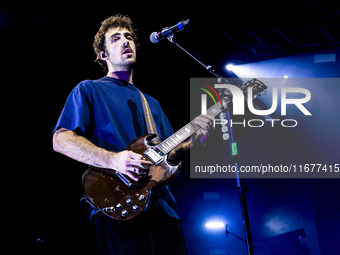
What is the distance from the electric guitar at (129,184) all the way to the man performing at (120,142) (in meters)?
0.07

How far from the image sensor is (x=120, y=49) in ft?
9.71

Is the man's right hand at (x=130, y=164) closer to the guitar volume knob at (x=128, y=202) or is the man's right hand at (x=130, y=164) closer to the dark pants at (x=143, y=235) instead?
the guitar volume knob at (x=128, y=202)

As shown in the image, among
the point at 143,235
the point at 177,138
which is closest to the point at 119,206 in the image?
the point at 143,235

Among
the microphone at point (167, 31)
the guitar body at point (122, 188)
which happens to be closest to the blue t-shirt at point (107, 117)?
the guitar body at point (122, 188)

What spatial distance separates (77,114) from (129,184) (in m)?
0.64

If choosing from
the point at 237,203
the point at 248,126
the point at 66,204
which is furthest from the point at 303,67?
the point at 66,204

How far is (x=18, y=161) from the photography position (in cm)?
655

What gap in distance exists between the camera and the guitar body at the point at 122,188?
2059mm

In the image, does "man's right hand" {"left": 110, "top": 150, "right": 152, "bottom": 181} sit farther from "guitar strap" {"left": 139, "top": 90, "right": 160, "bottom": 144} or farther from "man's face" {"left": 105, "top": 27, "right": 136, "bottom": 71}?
"man's face" {"left": 105, "top": 27, "right": 136, "bottom": 71}

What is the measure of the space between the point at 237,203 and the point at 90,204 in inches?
498

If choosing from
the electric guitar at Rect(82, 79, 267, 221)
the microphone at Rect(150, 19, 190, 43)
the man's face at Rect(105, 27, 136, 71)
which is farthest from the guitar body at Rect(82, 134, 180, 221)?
the microphone at Rect(150, 19, 190, 43)

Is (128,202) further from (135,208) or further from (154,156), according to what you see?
(154,156)

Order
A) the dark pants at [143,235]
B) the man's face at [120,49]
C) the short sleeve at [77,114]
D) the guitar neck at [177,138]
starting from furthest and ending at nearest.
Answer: the man's face at [120,49]
the guitar neck at [177,138]
the short sleeve at [77,114]
the dark pants at [143,235]

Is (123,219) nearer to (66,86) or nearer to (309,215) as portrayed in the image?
(66,86)
